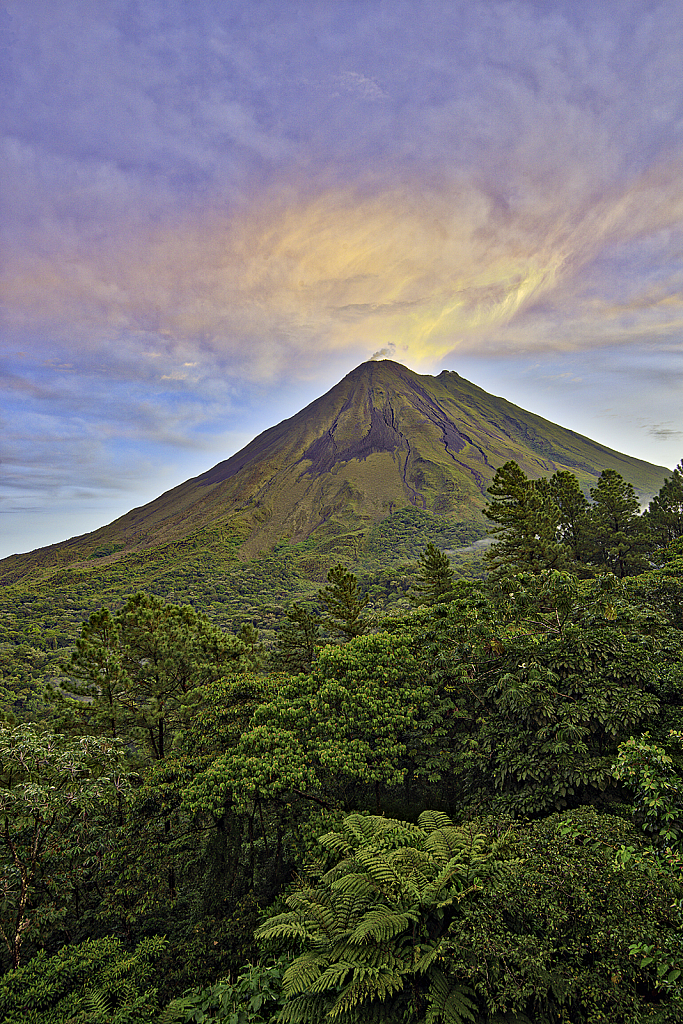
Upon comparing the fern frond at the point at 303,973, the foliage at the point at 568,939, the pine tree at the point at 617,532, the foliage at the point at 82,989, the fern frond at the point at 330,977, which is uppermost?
the pine tree at the point at 617,532

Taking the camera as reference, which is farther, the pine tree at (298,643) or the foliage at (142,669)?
the pine tree at (298,643)

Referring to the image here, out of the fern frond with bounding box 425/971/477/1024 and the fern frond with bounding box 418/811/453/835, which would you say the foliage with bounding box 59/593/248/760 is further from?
the fern frond with bounding box 425/971/477/1024

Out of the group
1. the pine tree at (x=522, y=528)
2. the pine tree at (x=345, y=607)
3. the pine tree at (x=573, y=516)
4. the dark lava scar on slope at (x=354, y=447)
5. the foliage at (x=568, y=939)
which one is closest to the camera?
the foliage at (x=568, y=939)

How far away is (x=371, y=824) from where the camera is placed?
7.09m

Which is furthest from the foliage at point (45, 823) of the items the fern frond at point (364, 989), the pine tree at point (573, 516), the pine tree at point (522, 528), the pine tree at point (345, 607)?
the pine tree at point (573, 516)

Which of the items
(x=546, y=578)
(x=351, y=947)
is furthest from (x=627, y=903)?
(x=546, y=578)

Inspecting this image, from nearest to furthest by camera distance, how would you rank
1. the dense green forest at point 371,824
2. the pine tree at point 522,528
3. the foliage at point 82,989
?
the dense green forest at point 371,824, the foliage at point 82,989, the pine tree at point 522,528

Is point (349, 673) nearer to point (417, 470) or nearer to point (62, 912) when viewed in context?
point (62, 912)

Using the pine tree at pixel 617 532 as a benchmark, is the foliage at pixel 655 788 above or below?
below

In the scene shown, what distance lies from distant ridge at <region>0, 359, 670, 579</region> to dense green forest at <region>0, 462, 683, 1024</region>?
103 metres

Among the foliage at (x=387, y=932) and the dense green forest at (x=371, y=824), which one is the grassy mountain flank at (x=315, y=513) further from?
the foliage at (x=387, y=932)

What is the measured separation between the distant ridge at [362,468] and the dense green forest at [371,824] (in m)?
103

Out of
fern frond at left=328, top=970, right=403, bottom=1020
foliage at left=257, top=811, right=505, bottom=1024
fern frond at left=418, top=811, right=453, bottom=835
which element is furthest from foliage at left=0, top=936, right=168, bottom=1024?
fern frond at left=418, top=811, right=453, bottom=835

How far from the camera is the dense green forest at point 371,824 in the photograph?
404 centimetres
